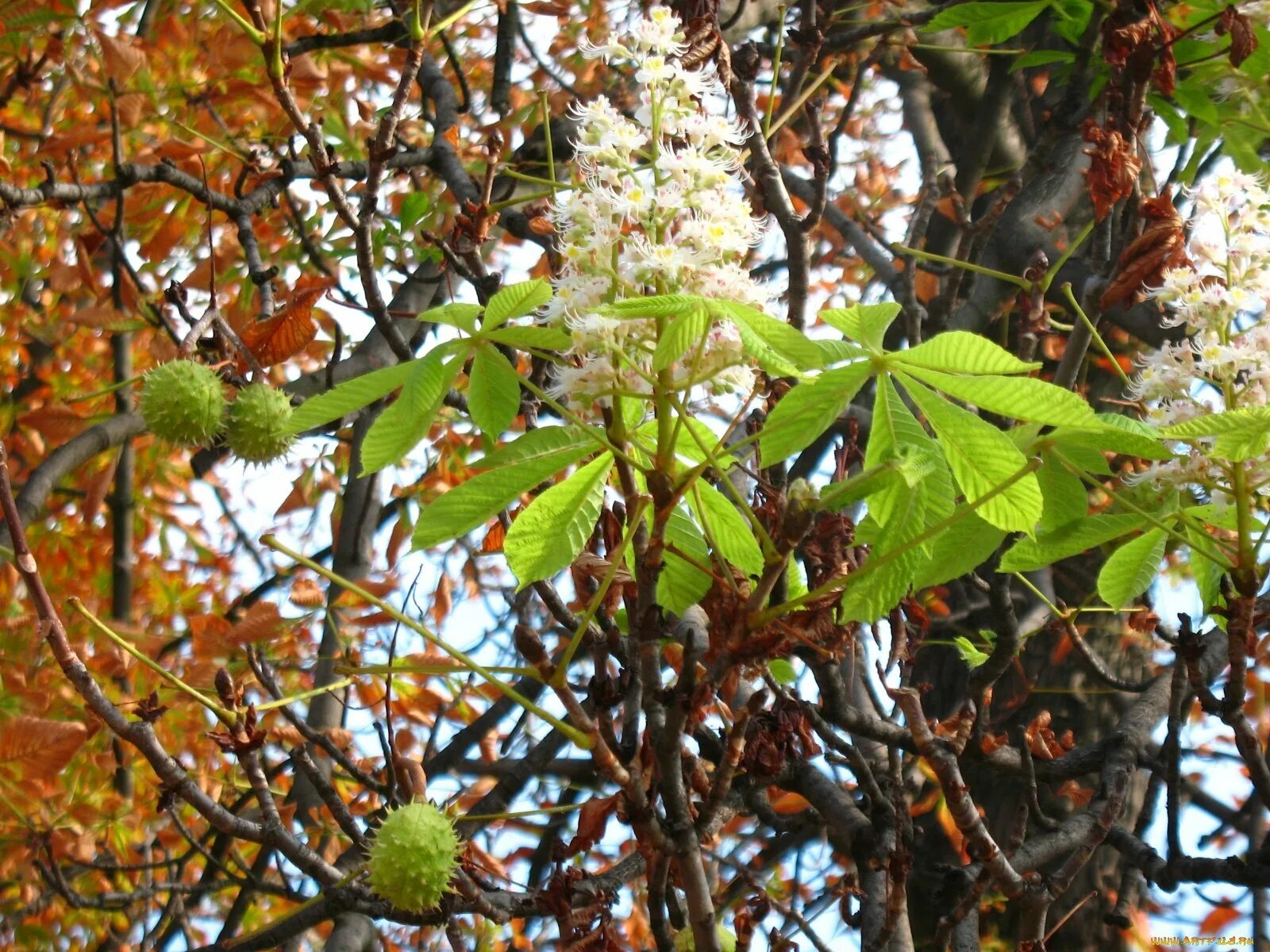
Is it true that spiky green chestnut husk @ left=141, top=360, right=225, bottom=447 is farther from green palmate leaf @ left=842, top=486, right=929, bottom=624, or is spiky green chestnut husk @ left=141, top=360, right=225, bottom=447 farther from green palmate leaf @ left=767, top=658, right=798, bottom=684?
green palmate leaf @ left=842, top=486, right=929, bottom=624

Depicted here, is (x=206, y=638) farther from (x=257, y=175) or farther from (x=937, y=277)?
(x=937, y=277)

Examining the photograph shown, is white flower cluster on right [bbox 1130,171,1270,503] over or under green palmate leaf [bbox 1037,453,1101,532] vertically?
over

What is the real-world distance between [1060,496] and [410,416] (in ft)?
2.79

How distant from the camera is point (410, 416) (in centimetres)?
138

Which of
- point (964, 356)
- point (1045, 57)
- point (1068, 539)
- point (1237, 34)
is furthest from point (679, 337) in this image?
point (1045, 57)

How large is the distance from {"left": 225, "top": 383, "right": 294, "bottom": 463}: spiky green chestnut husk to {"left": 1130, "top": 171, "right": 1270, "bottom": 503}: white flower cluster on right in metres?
1.47

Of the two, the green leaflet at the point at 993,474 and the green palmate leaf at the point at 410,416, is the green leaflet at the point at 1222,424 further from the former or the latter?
the green palmate leaf at the point at 410,416

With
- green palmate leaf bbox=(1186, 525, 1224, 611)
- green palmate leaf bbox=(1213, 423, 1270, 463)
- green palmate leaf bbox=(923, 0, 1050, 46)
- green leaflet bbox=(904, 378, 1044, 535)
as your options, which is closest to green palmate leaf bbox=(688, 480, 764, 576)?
green leaflet bbox=(904, 378, 1044, 535)

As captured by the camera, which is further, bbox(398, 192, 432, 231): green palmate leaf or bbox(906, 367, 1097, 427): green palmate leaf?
bbox(398, 192, 432, 231): green palmate leaf

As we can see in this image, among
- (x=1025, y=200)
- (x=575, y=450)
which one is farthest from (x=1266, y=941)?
(x=575, y=450)

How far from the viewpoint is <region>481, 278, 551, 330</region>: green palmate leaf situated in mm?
1355

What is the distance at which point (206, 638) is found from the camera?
3.03 meters

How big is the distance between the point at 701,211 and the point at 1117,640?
319 centimetres

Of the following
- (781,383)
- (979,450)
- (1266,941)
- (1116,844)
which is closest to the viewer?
(979,450)
